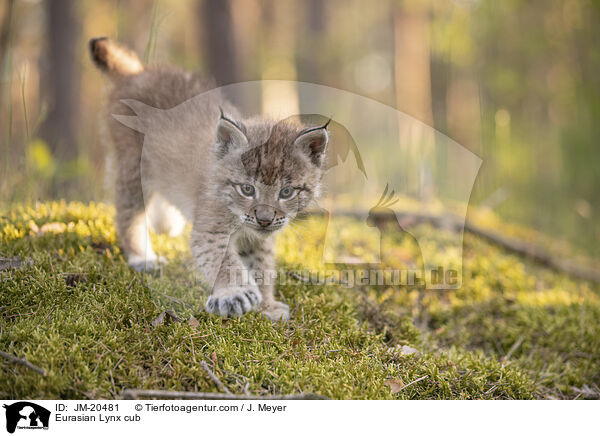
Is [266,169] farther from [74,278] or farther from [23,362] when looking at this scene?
[23,362]

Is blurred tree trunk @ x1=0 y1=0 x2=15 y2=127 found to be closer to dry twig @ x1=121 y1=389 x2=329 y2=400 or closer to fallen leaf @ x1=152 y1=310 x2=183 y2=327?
fallen leaf @ x1=152 y1=310 x2=183 y2=327

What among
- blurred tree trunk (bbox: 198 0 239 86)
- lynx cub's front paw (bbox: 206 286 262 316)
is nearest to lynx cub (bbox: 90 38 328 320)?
lynx cub's front paw (bbox: 206 286 262 316)

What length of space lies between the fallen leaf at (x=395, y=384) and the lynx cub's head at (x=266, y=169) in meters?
1.02

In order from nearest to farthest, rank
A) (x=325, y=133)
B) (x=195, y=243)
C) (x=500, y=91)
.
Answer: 1. (x=325, y=133)
2. (x=195, y=243)
3. (x=500, y=91)

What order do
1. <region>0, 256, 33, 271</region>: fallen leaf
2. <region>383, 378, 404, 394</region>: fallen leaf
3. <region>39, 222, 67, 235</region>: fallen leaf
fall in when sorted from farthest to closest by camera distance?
<region>39, 222, 67, 235</region>: fallen leaf, <region>0, 256, 33, 271</region>: fallen leaf, <region>383, 378, 404, 394</region>: fallen leaf

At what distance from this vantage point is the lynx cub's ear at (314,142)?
8.37 ft

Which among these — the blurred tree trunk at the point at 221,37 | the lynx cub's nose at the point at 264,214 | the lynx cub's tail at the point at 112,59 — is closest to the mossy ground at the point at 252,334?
the lynx cub's nose at the point at 264,214

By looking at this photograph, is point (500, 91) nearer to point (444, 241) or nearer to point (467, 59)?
point (467, 59)

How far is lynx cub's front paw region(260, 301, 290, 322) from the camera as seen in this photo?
2.44 metres

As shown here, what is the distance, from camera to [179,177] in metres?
3.31
